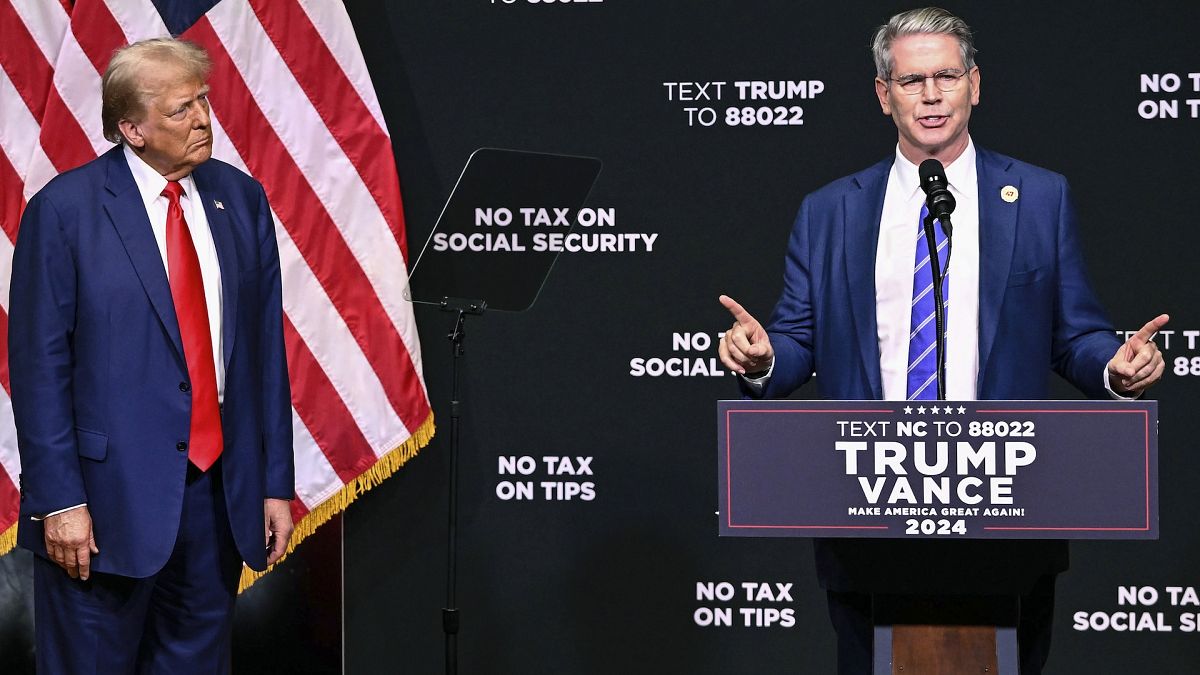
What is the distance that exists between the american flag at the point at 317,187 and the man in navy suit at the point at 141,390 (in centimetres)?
121

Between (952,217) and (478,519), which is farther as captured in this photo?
(478,519)

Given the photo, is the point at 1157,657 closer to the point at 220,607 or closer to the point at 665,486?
the point at 665,486

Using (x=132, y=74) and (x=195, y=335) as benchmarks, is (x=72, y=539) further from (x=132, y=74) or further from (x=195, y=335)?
(x=132, y=74)

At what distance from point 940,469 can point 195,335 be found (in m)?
1.46

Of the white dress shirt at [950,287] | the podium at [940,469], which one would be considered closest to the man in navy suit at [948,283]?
the white dress shirt at [950,287]

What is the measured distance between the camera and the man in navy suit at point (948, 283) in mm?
2463

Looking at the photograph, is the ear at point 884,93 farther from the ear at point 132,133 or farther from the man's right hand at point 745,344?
the ear at point 132,133

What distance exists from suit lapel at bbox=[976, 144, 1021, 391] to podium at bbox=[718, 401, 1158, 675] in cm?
56

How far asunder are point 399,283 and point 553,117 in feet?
2.28

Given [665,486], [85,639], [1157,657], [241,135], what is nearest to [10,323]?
[85,639]

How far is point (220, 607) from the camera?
268 cm

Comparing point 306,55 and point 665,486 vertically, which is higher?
point 306,55

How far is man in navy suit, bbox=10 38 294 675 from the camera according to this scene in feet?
8.23

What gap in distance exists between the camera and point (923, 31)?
2.52 metres
